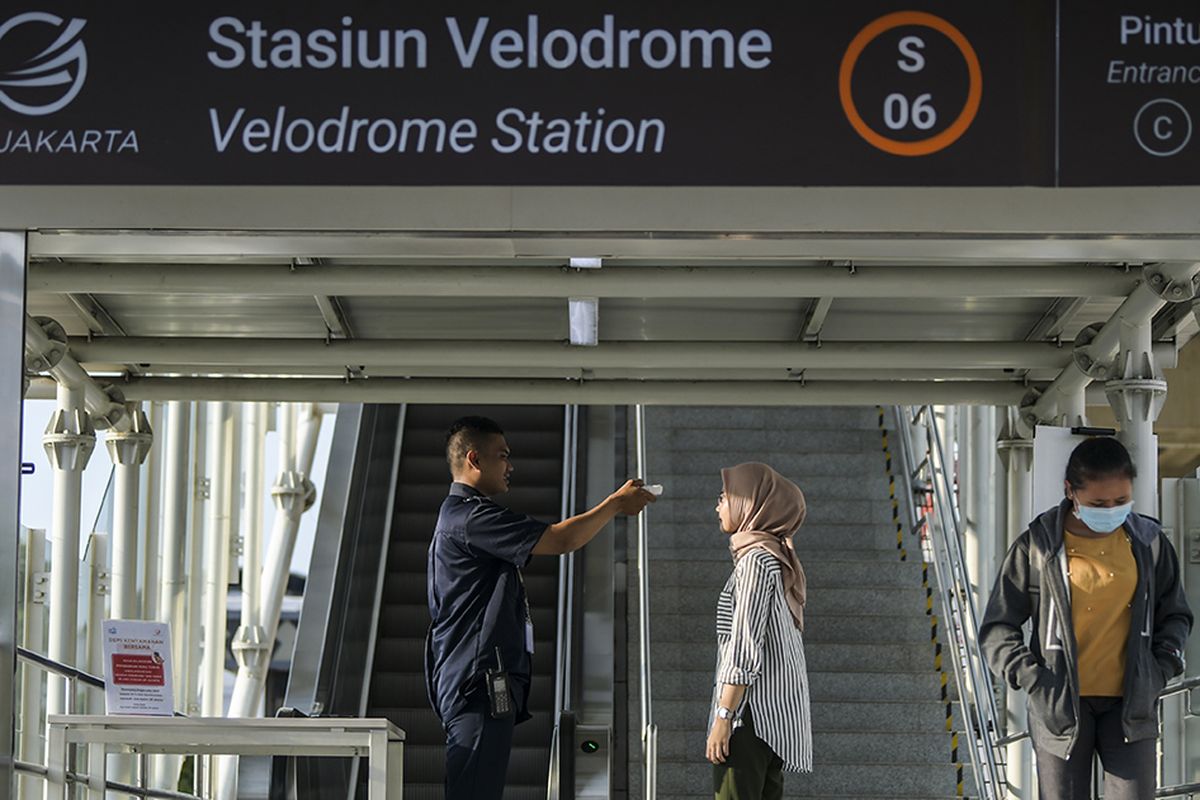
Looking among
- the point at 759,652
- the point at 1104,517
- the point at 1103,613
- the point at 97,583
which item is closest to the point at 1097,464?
the point at 1104,517

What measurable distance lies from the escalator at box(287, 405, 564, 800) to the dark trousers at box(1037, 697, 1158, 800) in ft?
16.0

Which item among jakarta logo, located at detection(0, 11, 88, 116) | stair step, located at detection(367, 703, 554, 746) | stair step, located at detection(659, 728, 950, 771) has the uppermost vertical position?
jakarta logo, located at detection(0, 11, 88, 116)

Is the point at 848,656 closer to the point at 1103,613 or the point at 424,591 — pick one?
the point at 424,591

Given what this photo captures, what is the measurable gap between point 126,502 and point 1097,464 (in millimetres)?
6511

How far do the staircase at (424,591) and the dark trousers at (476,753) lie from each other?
177 inches

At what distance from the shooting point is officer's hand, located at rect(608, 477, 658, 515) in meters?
5.92

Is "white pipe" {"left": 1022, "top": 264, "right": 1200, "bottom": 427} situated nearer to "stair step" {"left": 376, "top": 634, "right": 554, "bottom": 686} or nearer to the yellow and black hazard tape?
the yellow and black hazard tape

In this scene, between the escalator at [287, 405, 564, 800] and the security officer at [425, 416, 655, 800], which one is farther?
the escalator at [287, 405, 564, 800]

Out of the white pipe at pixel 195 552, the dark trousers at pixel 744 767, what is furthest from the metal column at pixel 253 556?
the dark trousers at pixel 744 767

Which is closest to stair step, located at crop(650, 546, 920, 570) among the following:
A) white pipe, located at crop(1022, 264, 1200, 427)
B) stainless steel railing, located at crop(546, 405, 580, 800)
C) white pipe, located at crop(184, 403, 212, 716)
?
stainless steel railing, located at crop(546, 405, 580, 800)

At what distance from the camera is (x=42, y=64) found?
199 inches

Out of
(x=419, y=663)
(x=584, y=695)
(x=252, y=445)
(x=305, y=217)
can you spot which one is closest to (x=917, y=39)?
(x=305, y=217)

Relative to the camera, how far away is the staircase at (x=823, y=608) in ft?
34.7

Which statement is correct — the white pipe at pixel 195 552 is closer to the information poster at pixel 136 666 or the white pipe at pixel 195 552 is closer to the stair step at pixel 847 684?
the stair step at pixel 847 684
